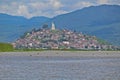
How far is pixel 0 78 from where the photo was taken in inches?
2119

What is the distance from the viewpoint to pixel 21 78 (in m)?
53.8

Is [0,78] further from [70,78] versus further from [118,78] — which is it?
[118,78]

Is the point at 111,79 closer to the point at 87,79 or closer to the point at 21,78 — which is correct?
the point at 87,79

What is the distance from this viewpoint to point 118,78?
177 feet

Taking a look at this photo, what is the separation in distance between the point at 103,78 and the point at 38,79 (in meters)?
7.53

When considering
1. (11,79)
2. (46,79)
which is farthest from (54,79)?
(11,79)

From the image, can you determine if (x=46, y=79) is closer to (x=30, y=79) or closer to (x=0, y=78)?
(x=30, y=79)

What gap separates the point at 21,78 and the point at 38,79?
2.59 m

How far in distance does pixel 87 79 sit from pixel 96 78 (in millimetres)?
1317

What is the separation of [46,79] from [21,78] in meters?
3.23

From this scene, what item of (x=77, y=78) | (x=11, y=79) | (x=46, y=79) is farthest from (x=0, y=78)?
(x=77, y=78)

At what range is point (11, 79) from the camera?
52750mm

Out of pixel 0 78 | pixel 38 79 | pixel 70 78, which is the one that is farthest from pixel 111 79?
pixel 0 78

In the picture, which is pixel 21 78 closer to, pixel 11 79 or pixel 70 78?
pixel 11 79
